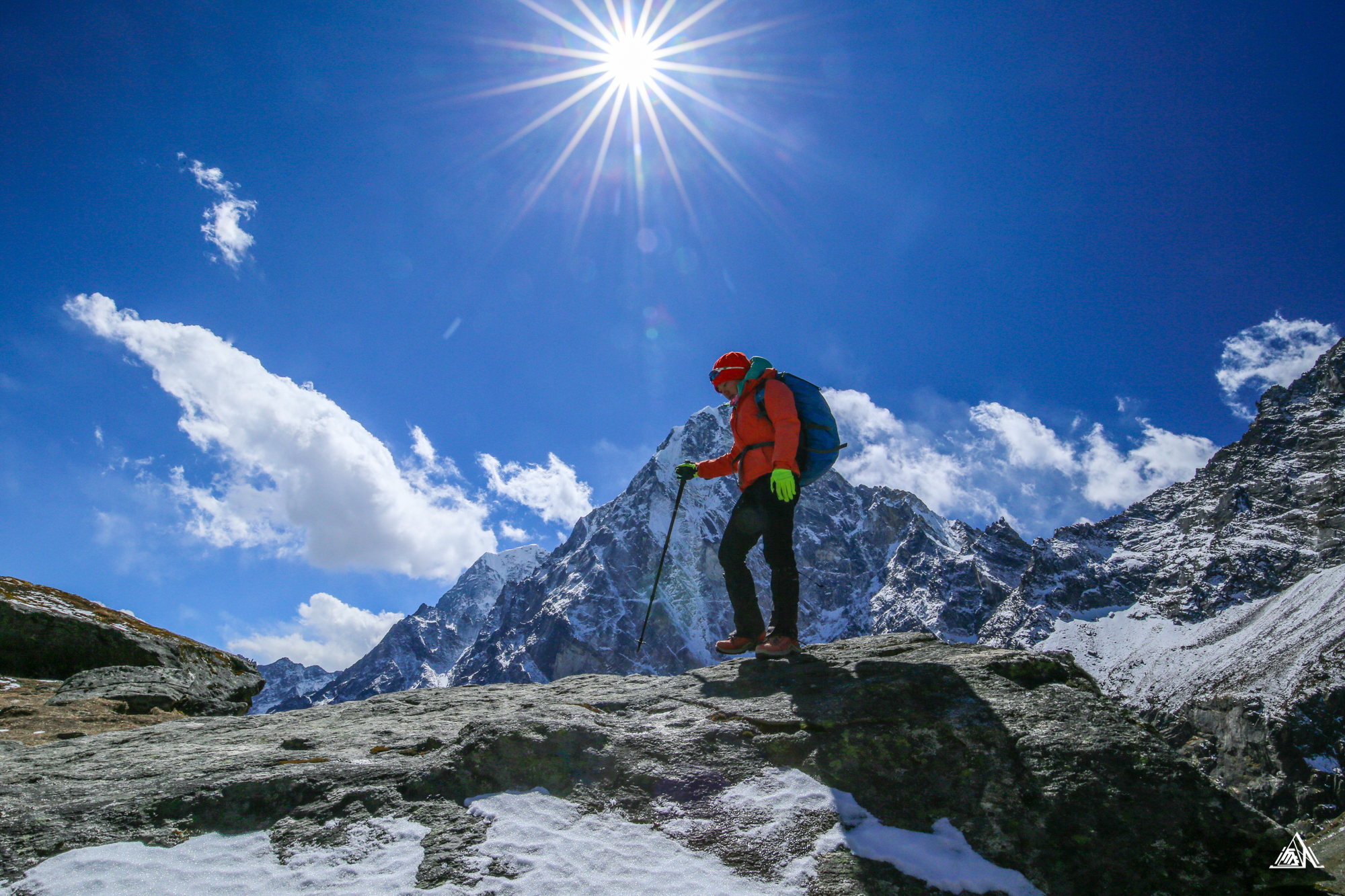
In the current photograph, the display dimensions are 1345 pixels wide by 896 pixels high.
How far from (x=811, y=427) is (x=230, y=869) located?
641cm

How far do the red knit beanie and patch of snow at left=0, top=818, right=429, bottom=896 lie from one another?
584 centimetres

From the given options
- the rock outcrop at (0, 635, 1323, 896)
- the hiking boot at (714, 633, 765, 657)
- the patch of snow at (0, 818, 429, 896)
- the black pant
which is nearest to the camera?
the patch of snow at (0, 818, 429, 896)

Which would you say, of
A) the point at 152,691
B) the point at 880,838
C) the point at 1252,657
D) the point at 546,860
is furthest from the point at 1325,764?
the point at 152,691

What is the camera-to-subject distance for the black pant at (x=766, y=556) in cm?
719

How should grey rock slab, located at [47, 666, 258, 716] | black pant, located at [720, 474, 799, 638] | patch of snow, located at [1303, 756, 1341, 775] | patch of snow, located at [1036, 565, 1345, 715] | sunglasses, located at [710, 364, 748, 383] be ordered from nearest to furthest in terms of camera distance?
black pant, located at [720, 474, 799, 638] < sunglasses, located at [710, 364, 748, 383] < grey rock slab, located at [47, 666, 258, 716] < patch of snow, located at [1303, 756, 1341, 775] < patch of snow, located at [1036, 565, 1345, 715]

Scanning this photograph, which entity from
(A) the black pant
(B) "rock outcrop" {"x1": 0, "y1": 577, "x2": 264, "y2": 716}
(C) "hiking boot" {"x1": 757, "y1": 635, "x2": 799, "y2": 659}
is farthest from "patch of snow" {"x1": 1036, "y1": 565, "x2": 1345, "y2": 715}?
(B) "rock outcrop" {"x1": 0, "y1": 577, "x2": 264, "y2": 716}

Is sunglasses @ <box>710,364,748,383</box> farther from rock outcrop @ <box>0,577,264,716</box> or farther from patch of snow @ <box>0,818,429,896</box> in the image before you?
rock outcrop @ <box>0,577,264,716</box>

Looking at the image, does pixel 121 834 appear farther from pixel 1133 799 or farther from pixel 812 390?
pixel 812 390

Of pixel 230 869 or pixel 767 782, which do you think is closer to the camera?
pixel 230 869

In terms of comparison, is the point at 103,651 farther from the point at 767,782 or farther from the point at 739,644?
the point at 767,782

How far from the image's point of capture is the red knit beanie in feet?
26.4

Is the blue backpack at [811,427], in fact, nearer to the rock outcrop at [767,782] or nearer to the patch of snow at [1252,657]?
the rock outcrop at [767,782]

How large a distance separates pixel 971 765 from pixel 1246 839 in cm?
138

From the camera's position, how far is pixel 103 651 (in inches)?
439
